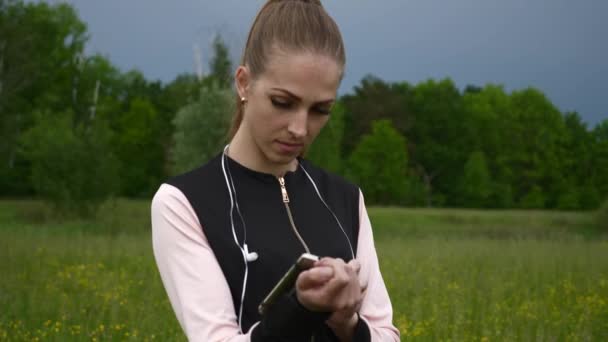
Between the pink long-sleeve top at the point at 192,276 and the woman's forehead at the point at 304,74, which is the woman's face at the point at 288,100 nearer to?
the woman's forehead at the point at 304,74

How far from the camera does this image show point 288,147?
1956 mm

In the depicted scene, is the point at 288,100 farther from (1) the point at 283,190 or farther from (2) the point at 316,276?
(2) the point at 316,276

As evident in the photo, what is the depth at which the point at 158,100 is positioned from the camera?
190ft

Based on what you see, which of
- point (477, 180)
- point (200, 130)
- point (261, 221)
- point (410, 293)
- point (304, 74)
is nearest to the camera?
point (304, 74)

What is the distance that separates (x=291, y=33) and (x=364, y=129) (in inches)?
2341

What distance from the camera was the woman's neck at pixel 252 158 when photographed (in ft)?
6.75

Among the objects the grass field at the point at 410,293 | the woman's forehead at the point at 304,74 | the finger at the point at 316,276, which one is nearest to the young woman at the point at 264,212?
the woman's forehead at the point at 304,74

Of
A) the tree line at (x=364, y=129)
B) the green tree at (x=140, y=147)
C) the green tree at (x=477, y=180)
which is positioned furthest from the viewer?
the green tree at (x=477, y=180)

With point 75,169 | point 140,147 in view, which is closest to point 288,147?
point 75,169

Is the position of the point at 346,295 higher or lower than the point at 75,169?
higher

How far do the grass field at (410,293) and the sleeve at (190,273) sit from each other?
3.26 meters

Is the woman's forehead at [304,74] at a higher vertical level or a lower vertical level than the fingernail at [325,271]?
higher

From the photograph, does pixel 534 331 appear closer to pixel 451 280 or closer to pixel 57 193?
pixel 451 280

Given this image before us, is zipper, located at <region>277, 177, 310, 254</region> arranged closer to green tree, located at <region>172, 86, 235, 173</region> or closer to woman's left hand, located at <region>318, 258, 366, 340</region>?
woman's left hand, located at <region>318, 258, 366, 340</region>
